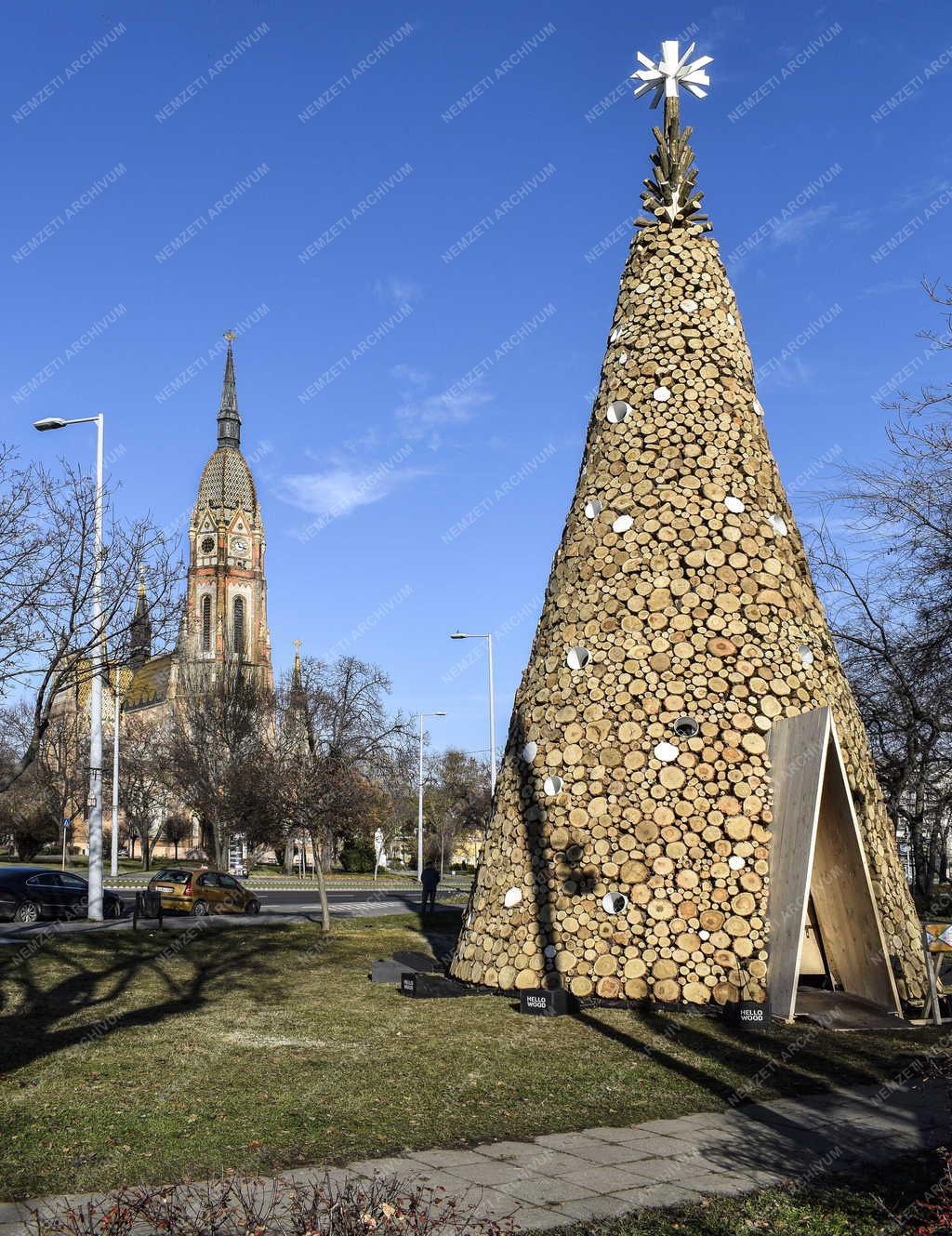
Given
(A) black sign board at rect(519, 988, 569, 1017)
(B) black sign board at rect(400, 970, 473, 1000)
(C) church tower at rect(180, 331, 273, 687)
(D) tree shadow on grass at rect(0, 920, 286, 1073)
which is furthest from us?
(C) church tower at rect(180, 331, 273, 687)

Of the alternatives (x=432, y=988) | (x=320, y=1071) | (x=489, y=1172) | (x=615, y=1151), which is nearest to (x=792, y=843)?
(x=432, y=988)

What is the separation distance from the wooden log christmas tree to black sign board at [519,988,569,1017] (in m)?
0.38

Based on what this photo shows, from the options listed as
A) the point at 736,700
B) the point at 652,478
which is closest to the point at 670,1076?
the point at 736,700

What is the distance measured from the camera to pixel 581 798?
11992mm

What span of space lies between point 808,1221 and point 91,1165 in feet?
13.1

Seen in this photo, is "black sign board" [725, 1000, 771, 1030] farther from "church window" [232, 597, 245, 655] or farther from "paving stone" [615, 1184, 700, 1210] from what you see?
"church window" [232, 597, 245, 655]

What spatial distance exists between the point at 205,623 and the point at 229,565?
624 centimetres

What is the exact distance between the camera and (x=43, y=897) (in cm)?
2547

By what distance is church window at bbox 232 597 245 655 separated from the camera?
10269 cm

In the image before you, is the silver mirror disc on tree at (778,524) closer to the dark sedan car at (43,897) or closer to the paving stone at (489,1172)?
the paving stone at (489,1172)

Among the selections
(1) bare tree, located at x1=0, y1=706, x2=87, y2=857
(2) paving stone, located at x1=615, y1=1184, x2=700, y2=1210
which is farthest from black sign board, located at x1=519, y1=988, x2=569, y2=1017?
(1) bare tree, located at x1=0, y1=706, x2=87, y2=857

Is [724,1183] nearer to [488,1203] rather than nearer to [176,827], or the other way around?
[488,1203]

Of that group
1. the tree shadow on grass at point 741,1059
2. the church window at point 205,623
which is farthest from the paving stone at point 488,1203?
the church window at point 205,623

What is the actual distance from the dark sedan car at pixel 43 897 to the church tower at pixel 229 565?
72.4 m
